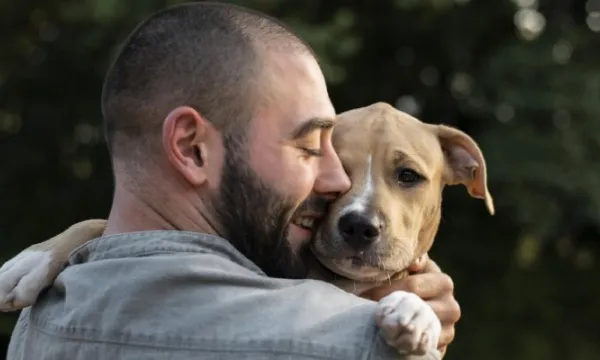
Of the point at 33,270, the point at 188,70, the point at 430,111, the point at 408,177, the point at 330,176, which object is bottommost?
the point at 430,111

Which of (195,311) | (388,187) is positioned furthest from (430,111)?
(195,311)

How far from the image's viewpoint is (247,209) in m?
2.55

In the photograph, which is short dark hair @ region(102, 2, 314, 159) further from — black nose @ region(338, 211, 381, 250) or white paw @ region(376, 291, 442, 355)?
black nose @ region(338, 211, 381, 250)

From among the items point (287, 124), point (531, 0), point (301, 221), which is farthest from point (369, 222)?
point (531, 0)

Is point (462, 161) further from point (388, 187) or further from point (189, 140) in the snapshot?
point (189, 140)

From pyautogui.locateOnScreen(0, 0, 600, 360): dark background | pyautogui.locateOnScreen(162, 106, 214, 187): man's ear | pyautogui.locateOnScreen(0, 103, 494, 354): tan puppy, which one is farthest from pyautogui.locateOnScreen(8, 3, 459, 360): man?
pyautogui.locateOnScreen(0, 0, 600, 360): dark background

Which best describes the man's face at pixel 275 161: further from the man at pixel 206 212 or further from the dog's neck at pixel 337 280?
the dog's neck at pixel 337 280

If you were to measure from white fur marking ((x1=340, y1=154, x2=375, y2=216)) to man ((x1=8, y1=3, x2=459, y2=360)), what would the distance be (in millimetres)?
629

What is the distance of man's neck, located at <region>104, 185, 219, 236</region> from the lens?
102 inches

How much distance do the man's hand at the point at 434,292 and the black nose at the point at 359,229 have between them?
7.4 inches

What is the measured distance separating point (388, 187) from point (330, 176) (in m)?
0.94

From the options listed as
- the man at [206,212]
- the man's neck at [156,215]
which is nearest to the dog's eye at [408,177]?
the man at [206,212]

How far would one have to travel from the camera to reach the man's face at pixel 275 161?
2557 millimetres

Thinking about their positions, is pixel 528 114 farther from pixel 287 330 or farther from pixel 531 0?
pixel 287 330
